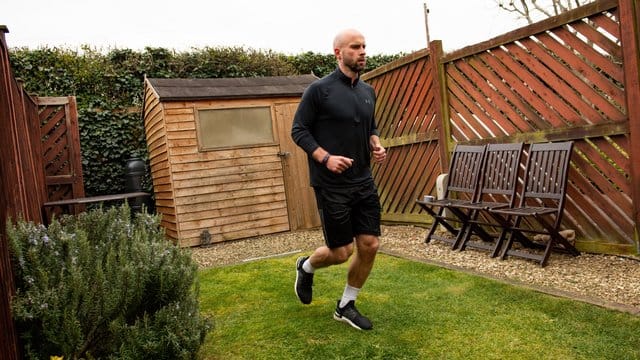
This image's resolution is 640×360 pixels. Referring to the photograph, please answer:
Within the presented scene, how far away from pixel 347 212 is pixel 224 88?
5569 millimetres

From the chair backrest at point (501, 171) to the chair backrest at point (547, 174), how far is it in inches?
6.0

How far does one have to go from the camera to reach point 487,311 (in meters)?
3.19

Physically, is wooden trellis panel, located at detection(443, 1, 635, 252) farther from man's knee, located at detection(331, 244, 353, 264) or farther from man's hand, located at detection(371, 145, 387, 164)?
man's knee, located at detection(331, 244, 353, 264)

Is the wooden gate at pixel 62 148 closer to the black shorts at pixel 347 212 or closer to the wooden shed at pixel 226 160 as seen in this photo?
the wooden shed at pixel 226 160

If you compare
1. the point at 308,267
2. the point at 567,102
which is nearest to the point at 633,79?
the point at 567,102

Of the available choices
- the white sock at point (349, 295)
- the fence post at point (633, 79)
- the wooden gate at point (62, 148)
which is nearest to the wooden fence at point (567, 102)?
the fence post at point (633, 79)

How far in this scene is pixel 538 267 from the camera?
13.8ft

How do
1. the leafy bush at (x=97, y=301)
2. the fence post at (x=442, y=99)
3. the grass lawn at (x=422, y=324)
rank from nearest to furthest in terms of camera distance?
the leafy bush at (x=97, y=301) < the grass lawn at (x=422, y=324) < the fence post at (x=442, y=99)

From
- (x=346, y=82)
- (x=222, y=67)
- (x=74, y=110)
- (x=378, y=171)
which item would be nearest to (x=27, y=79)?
(x=74, y=110)

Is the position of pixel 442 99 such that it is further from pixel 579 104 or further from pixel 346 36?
pixel 346 36

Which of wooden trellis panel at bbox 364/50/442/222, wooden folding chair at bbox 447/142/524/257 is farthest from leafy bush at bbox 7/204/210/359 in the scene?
wooden trellis panel at bbox 364/50/442/222

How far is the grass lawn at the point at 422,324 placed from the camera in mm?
2594

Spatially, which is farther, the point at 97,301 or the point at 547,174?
the point at 547,174

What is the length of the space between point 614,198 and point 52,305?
4.23 m
